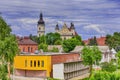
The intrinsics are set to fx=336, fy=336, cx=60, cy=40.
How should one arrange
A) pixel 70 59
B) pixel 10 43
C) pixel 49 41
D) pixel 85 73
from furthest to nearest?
pixel 49 41 → pixel 85 73 → pixel 70 59 → pixel 10 43

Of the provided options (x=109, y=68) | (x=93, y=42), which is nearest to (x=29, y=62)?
(x=109, y=68)

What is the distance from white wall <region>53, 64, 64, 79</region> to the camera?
60.8 metres

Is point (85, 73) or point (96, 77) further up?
point (96, 77)

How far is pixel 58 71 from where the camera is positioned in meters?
61.2

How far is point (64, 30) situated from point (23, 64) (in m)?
110

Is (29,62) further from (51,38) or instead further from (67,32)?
(67,32)

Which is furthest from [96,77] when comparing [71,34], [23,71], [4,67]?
[71,34]

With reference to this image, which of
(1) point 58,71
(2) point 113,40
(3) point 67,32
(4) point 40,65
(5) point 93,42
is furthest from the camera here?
(3) point 67,32

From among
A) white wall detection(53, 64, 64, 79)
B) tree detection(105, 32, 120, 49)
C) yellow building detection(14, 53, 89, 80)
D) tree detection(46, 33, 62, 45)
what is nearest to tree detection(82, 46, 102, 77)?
yellow building detection(14, 53, 89, 80)

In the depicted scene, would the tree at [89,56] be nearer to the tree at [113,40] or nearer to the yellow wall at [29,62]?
the yellow wall at [29,62]

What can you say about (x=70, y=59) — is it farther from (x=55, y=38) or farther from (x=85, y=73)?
(x=55, y=38)

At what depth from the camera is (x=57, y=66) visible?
6159 cm

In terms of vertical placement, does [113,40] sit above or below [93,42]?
above

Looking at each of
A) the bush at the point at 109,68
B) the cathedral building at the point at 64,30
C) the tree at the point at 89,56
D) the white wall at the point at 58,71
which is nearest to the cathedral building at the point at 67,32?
the cathedral building at the point at 64,30
